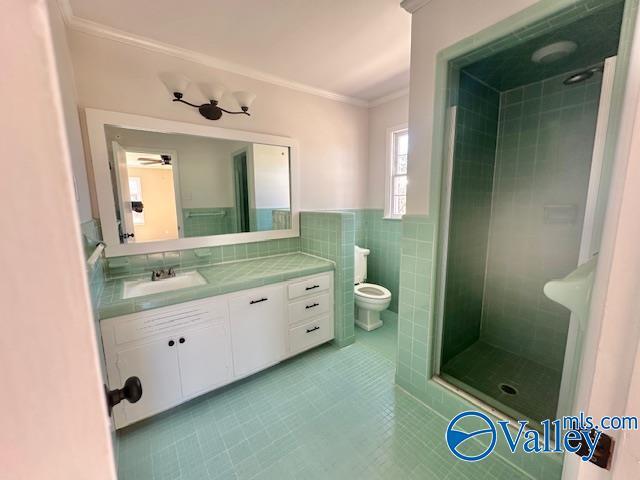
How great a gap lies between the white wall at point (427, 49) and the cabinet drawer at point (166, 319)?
1464 mm

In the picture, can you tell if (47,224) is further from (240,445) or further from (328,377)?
(328,377)

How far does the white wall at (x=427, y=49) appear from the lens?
129 centimetres

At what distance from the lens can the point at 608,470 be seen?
364mm

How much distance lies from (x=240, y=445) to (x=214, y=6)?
100 inches

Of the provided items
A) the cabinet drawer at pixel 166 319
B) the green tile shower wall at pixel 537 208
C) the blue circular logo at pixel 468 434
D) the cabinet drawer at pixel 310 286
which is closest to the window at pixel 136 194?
the cabinet drawer at pixel 166 319

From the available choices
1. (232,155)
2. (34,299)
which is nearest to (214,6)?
(232,155)

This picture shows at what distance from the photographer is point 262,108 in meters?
2.32

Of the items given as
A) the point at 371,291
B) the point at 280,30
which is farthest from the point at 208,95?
the point at 371,291

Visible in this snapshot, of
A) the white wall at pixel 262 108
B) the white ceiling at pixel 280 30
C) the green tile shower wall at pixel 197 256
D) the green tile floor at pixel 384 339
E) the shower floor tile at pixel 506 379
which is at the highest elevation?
the white ceiling at pixel 280 30

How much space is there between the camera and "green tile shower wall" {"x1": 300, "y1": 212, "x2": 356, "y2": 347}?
2260mm

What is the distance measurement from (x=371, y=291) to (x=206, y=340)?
1.73m

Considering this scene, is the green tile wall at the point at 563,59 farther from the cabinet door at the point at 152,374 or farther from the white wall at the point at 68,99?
the cabinet door at the point at 152,374

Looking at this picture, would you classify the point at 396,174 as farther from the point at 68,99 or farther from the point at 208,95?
the point at 68,99

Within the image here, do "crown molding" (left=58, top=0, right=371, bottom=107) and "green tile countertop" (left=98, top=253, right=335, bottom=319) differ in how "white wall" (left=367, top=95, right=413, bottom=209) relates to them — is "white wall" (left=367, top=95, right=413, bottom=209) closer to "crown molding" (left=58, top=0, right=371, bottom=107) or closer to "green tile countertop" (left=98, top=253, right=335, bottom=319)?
"crown molding" (left=58, top=0, right=371, bottom=107)
